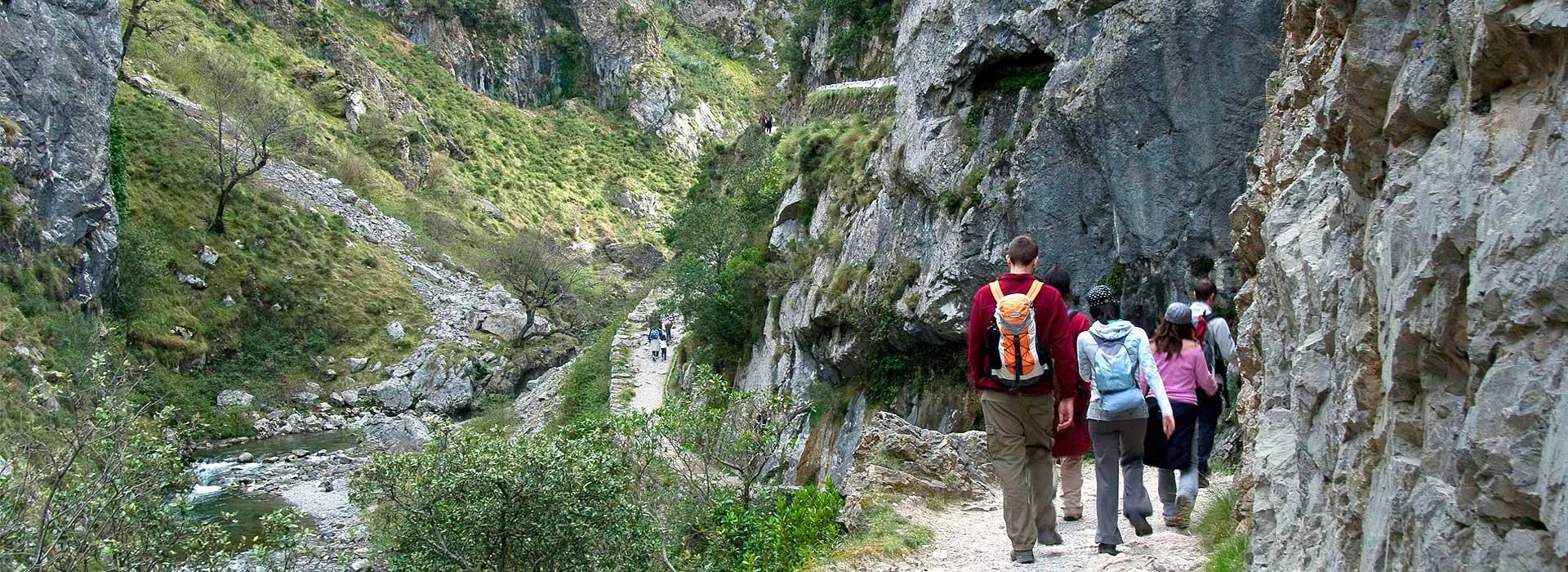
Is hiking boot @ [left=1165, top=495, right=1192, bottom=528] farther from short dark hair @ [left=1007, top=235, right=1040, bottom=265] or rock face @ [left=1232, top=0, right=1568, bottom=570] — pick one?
short dark hair @ [left=1007, top=235, right=1040, bottom=265]

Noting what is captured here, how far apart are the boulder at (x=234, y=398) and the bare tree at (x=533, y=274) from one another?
1286cm

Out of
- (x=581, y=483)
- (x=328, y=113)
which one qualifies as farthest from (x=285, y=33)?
(x=581, y=483)

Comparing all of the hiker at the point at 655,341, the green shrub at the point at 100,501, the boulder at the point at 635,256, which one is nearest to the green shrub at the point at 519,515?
the green shrub at the point at 100,501

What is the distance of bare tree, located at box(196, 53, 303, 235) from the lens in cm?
4503

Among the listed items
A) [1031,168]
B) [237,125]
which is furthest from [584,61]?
[1031,168]

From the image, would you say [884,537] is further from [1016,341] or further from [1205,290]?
[1205,290]

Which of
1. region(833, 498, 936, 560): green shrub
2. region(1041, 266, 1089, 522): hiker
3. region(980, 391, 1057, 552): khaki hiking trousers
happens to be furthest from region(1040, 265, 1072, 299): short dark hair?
region(833, 498, 936, 560): green shrub

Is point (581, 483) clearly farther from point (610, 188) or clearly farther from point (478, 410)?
point (610, 188)

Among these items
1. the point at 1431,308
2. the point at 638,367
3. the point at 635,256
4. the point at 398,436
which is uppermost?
the point at 635,256

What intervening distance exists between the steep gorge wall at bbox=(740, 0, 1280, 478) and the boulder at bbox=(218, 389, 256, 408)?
86.0ft

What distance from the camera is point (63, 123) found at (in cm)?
3253

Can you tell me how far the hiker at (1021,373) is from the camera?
5.84m

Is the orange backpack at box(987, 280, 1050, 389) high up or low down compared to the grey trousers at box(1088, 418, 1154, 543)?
up

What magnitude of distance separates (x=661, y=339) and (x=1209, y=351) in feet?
94.1
